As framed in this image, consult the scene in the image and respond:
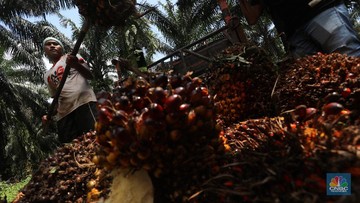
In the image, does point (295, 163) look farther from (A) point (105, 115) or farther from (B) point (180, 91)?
(A) point (105, 115)

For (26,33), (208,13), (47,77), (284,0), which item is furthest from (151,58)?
(284,0)

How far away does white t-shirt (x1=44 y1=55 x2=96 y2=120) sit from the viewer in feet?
11.2

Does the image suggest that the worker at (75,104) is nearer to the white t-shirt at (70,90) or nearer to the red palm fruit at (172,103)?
the white t-shirt at (70,90)

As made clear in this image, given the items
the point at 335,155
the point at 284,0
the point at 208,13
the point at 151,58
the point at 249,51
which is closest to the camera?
the point at 335,155

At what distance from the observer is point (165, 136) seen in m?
0.87

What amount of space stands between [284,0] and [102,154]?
4.43ft

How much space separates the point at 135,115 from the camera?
92 cm

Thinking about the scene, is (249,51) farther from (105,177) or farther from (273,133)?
(105,177)

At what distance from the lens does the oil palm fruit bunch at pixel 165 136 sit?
0.86 m

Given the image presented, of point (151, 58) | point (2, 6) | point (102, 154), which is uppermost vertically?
point (2, 6)

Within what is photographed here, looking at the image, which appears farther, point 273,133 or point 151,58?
point 151,58

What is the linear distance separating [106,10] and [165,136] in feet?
3.94

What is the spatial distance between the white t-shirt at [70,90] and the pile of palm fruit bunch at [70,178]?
2.09m

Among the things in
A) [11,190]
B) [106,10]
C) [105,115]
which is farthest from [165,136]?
[11,190]
